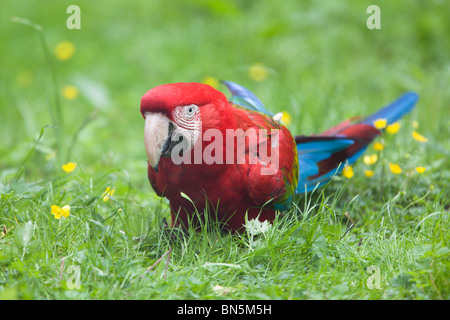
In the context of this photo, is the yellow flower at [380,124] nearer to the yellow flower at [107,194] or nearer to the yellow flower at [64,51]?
the yellow flower at [107,194]

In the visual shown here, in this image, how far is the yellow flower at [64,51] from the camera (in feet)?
15.2

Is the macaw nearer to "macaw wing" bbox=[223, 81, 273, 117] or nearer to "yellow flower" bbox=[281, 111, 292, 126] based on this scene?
"macaw wing" bbox=[223, 81, 273, 117]

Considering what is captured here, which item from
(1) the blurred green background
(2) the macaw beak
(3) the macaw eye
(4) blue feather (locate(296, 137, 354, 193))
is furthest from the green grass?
(3) the macaw eye

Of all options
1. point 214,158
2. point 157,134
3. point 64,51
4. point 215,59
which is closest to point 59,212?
point 157,134

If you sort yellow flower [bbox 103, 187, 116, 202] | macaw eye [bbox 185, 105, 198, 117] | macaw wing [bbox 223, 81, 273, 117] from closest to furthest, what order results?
1. macaw eye [bbox 185, 105, 198, 117]
2. yellow flower [bbox 103, 187, 116, 202]
3. macaw wing [bbox 223, 81, 273, 117]

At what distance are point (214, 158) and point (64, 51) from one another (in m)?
3.12

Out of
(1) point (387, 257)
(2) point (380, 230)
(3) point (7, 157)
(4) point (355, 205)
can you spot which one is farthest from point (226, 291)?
(3) point (7, 157)

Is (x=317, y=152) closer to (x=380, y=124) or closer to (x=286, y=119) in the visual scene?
(x=380, y=124)

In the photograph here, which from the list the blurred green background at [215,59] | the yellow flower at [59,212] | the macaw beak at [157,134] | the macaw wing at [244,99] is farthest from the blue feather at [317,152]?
the yellow flower at [59,212]

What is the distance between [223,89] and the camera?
389 centimetres

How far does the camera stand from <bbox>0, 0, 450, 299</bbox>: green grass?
72.6 inches

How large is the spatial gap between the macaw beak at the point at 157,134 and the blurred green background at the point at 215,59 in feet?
4.49

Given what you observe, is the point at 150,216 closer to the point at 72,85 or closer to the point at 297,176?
the point at 297,176

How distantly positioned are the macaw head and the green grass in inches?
14.8
